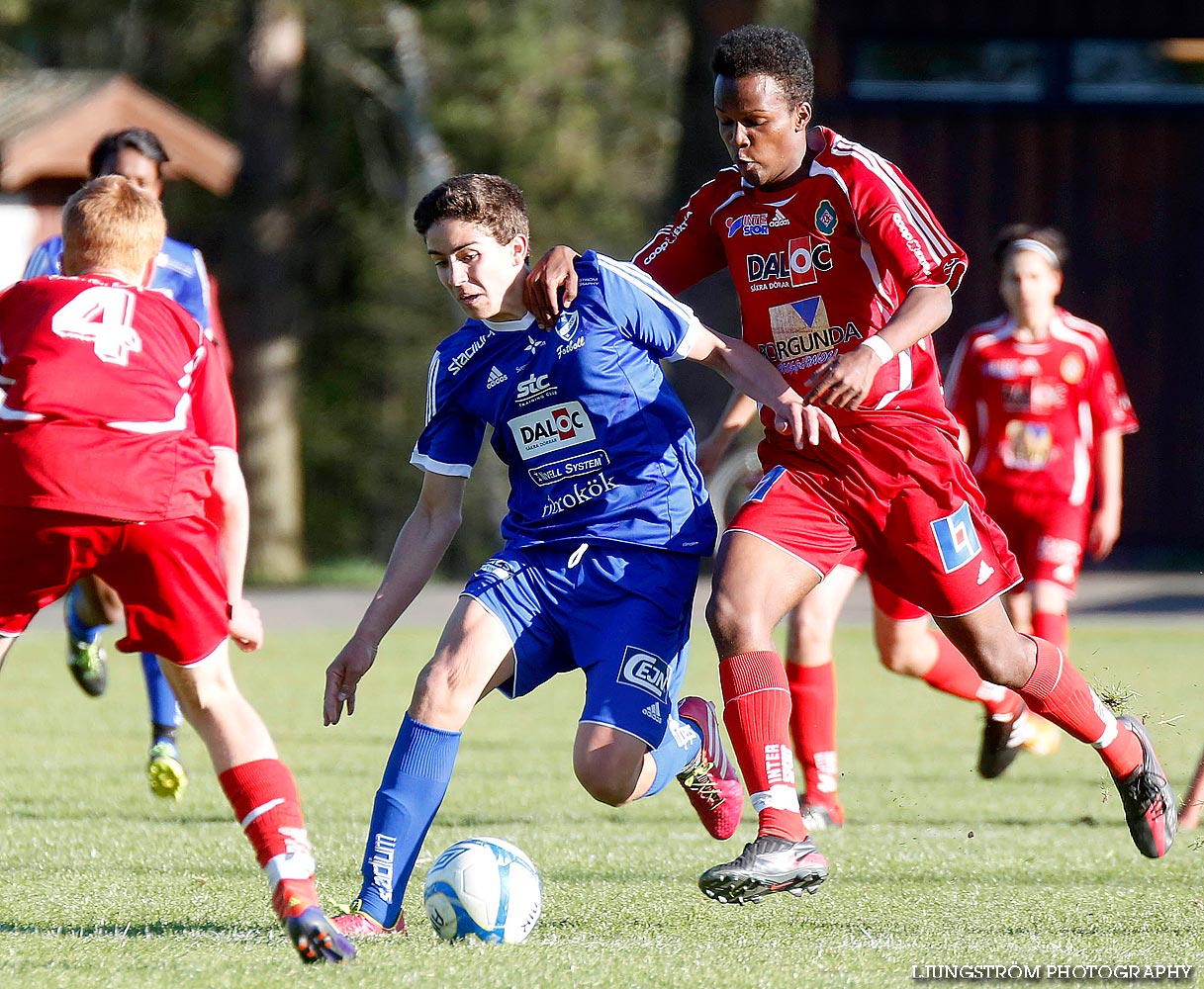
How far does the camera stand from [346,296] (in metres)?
29.0

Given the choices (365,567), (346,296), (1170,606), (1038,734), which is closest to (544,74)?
(346,296)

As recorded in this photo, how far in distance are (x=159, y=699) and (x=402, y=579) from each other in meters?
2.51

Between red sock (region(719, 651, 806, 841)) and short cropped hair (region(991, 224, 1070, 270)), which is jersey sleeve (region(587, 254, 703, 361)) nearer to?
red sock (region(719, 651, 806, 841))

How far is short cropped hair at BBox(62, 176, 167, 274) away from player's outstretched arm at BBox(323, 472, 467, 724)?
916 mm

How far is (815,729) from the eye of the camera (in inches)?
235

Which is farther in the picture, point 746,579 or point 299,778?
point 299,778

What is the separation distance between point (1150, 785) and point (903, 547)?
1061mm

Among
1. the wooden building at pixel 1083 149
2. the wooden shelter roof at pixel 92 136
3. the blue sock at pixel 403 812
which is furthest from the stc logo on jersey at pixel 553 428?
the wooden shelter roof at pixel 92 136

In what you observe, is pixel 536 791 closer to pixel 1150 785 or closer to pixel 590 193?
pixel 1150 785

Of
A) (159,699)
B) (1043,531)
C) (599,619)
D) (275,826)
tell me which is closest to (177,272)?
(159,699)

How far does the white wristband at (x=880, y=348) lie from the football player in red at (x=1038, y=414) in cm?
349

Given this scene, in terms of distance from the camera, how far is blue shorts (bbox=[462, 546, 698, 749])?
14.6 ft

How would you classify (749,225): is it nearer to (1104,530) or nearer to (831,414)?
(831,414)

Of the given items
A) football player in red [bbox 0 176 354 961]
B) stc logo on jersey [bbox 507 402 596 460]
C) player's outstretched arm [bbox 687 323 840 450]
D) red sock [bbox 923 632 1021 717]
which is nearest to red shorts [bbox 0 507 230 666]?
football player in red [bbox 0 176 354 961]
